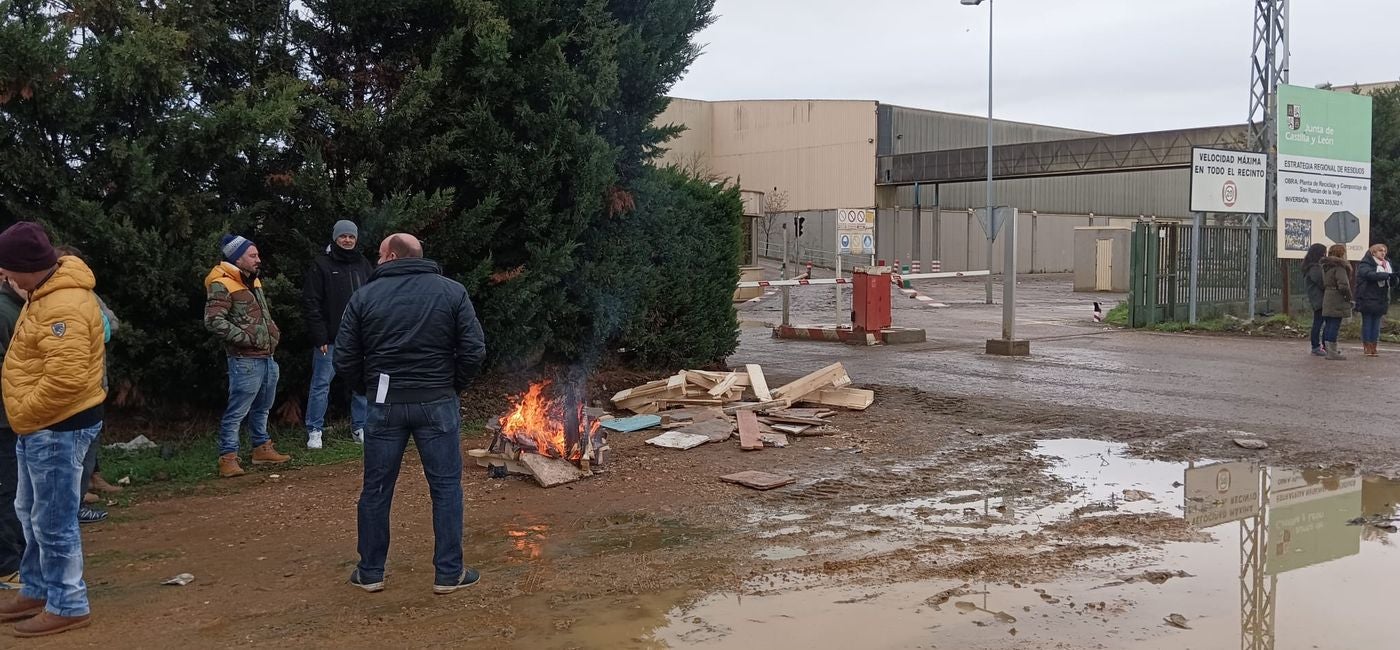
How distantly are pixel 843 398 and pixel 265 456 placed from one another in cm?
Answer: 528

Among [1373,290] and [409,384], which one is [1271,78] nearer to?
[1373,290]

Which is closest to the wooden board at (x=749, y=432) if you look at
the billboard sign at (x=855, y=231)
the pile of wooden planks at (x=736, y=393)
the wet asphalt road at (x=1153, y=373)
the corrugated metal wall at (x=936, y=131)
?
the pile of wooden planks at (x=736, y=393)

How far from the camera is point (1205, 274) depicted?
65.7 ft

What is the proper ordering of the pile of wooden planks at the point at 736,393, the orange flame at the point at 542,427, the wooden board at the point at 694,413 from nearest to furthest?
the orange flame at the point at 542,427 → the wooden board at the point at 694,413 → the pile of wooden planks at the point at 736,393

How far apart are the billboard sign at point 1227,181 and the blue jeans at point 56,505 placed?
59.5 ft

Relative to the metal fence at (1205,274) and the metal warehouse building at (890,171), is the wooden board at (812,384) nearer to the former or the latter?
the metal fence at (1205,274)

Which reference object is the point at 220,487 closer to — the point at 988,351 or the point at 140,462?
the point at 140,462

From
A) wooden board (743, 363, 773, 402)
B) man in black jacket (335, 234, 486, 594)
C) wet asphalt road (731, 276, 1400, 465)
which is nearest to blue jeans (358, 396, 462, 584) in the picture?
man in black jacket (335, 234, 486, 594)

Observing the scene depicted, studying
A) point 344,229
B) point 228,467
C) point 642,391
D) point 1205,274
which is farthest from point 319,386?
point 1205,274

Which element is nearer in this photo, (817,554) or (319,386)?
(817,554)

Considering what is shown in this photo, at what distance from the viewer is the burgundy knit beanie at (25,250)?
4332 millimetres

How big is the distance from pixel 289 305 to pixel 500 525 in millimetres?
3257

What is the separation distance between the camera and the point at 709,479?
24.0 feet

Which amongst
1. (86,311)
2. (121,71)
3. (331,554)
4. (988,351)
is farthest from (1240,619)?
(988,351)
